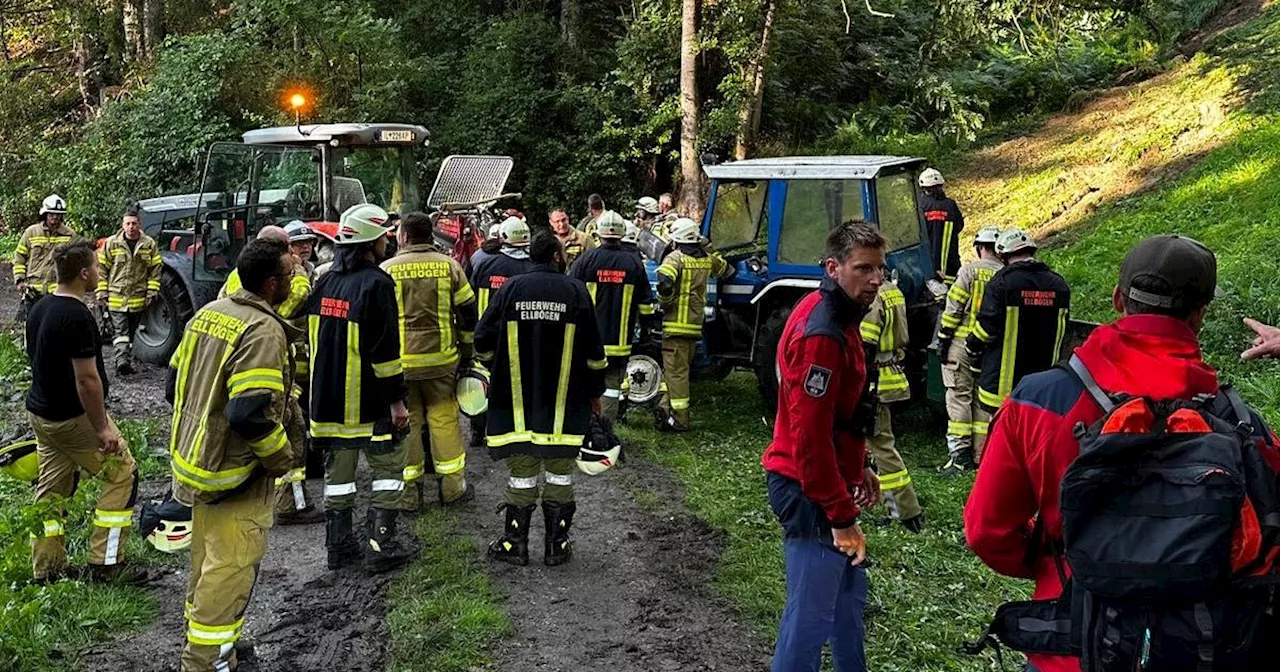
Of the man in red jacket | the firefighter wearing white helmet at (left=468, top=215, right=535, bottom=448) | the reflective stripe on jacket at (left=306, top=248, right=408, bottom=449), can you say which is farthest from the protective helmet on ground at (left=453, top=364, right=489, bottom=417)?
the man in red jacket

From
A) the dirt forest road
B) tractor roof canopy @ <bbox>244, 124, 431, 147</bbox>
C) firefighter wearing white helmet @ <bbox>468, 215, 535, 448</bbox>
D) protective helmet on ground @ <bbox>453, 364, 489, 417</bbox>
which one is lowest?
the dirt forest road

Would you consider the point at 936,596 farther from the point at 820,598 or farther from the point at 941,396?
the point at 941,396

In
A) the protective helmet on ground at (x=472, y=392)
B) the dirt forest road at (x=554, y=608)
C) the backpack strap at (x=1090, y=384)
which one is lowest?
the dirt forest road at (x=554, y=608)

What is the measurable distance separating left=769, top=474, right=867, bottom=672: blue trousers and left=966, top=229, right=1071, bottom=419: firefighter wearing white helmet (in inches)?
151

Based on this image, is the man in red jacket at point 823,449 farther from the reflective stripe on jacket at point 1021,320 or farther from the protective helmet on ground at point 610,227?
the protective helmet on ground at point 610,227

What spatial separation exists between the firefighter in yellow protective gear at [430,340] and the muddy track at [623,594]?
0.45 m

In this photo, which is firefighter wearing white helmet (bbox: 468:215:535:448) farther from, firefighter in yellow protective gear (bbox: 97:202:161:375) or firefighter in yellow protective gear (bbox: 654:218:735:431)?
firefighter in yellow protective gear (bbox: 97:202:161:375)

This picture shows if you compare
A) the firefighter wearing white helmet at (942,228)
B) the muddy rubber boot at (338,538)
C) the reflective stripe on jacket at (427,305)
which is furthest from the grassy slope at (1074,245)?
the muddy rubber boot at (338,538)

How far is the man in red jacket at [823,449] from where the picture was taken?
3.62 meters

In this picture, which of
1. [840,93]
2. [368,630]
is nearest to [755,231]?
[368,630]

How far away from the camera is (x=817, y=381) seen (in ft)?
11.8

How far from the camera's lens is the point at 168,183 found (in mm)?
17484

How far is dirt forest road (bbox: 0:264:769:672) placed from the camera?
4.78m

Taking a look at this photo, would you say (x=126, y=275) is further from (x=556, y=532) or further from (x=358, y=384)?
(x=556, y=532)
